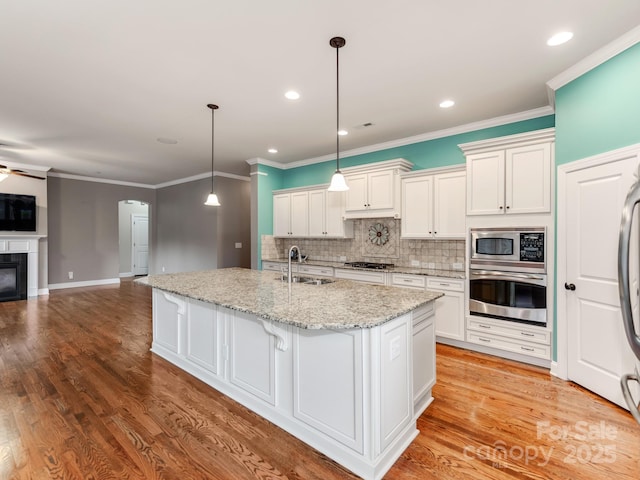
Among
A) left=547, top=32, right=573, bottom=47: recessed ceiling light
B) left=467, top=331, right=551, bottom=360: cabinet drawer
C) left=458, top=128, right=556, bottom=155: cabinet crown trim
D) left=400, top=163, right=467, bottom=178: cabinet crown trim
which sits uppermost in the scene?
left=547, top=32, right=573, bottom=47: recessed ceiling light

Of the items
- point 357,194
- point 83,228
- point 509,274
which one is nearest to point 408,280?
point 509,274

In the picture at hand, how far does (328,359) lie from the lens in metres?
1.84

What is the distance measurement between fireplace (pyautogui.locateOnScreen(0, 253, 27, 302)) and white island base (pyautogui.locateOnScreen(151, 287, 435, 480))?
5.98m

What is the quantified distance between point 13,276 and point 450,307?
781 centimetres

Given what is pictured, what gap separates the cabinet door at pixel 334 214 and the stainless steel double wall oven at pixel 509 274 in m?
2.03

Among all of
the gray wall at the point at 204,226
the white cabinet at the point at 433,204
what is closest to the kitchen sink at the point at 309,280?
the white cabinet at the point at 433,204

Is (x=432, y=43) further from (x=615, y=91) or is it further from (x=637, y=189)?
(x=637, y=189)

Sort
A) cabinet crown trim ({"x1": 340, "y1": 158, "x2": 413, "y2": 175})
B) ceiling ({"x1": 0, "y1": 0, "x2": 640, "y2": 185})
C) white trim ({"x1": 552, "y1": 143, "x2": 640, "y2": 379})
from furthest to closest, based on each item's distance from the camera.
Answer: cabinet crown trim ({"x1": 340, "y1": 158, "x2": 413, "y2": 175}) < white trim ({"x1": 552, "y1": 143, "x2": 640, "y2": 379}) < ceiling ({"x1": 0, "y1": 0, "x2": 640, "y2": 185})

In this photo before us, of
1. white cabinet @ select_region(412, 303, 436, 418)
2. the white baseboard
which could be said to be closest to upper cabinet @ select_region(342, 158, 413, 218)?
white cabinet @ select_region(412, 303, 436, 418)

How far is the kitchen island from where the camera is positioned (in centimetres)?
171

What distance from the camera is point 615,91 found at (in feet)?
7.86

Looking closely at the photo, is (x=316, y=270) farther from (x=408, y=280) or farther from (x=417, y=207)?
→ (x=417, y=207)

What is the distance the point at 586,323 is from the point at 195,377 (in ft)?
11.2

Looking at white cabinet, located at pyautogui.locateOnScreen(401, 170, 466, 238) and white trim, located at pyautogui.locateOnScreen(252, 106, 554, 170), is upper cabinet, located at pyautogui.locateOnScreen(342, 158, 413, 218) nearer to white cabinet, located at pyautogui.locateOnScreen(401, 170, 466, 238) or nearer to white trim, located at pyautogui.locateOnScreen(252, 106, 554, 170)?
white cabinet, located at pyautogui.locateOnScreen(401, 170, 466, 238)
